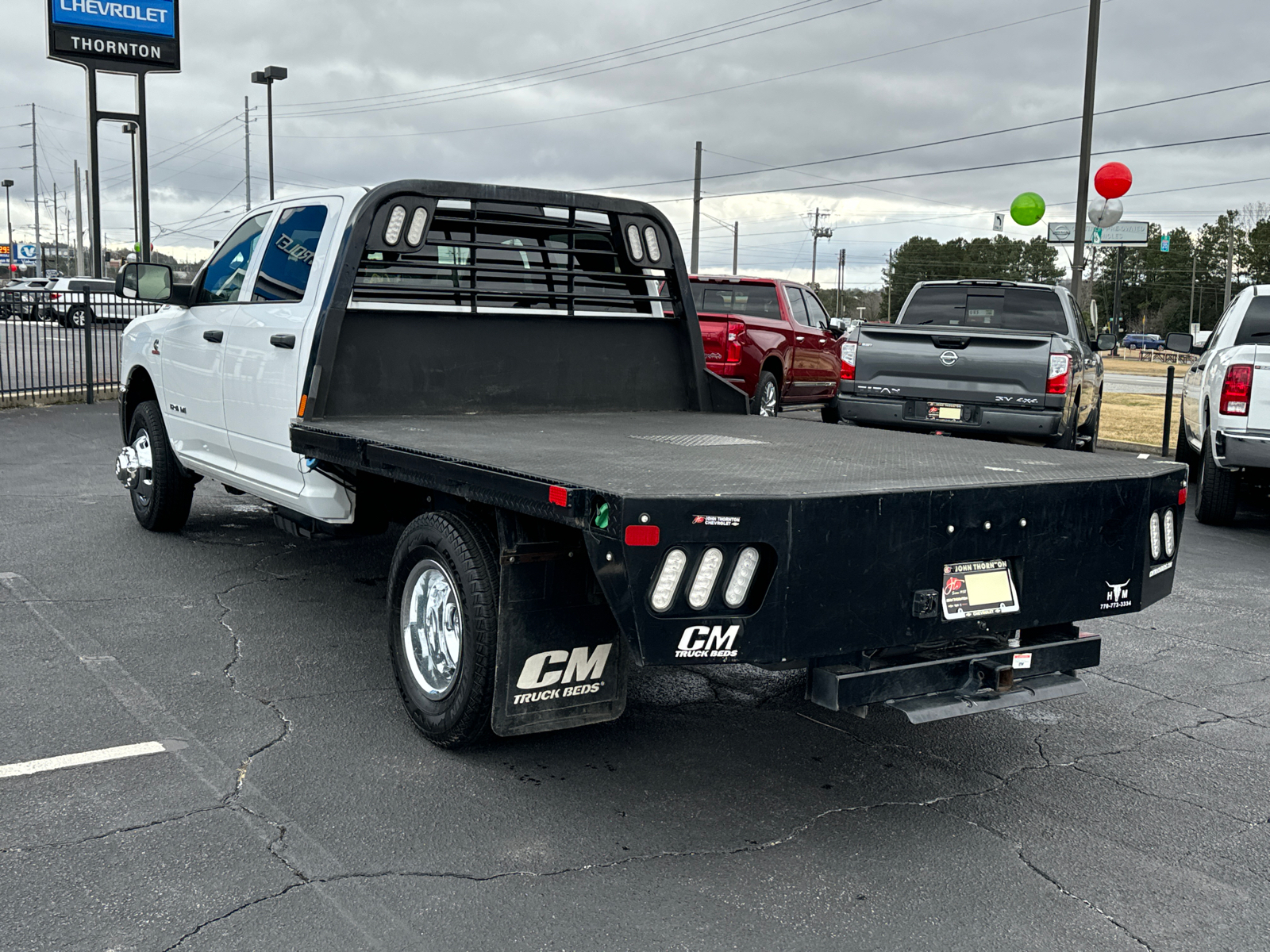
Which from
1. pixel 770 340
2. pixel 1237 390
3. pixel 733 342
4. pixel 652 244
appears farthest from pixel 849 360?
pixel 652 244

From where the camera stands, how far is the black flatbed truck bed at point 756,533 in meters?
3.11

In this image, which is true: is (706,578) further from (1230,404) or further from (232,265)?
(1230,404)

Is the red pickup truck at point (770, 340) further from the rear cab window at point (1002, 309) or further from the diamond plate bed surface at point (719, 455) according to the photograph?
the diamond plate bed surface at point (719, 455)

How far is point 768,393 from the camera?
Answer: 14.9 metres

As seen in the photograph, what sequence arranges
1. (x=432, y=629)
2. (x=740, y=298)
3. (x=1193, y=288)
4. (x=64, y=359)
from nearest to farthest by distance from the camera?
(x=432, y=629) < (x=740, y=298) < (x=64, y=359) < (x=1193, y=288)

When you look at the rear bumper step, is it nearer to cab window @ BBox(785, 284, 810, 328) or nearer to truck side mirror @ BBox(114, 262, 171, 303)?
truck side mirror @ BBox(114, 262, 171, 303)

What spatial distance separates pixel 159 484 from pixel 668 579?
211 inches

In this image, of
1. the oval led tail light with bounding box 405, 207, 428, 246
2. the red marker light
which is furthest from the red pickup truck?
the red marker light

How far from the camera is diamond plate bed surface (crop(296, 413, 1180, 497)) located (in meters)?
3.37

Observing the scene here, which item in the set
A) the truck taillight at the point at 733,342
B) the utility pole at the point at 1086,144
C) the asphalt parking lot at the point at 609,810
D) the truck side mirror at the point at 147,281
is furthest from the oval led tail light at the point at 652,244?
the utility pole at the point at 1086,144

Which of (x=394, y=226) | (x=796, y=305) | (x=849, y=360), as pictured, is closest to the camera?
(x=394, y=226)

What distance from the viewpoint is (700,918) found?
2971mm

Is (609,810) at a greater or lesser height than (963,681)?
lesser

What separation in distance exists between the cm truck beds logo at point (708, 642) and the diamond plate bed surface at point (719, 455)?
1.23ft
